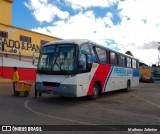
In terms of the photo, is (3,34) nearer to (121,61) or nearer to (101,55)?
(121,61)

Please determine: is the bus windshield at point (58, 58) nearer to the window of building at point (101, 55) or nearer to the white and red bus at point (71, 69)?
the white and red bus at point (71, 69)

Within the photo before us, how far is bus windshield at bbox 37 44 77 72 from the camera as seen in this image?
42.9 feet

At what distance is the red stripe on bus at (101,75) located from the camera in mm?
14770

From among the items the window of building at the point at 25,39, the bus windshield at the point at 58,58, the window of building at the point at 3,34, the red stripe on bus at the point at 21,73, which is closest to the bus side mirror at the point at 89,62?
the bus windshield at the point at 58,58

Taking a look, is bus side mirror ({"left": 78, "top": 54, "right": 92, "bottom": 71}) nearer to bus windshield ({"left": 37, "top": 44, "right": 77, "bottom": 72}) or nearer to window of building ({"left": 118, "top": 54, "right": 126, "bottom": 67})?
bus windshield ({"left": 37, "top": 44, "right": 77, "bottom": 72})

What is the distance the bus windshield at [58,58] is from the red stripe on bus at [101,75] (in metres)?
2.24

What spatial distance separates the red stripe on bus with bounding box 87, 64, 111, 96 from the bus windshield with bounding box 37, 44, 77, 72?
2242mm

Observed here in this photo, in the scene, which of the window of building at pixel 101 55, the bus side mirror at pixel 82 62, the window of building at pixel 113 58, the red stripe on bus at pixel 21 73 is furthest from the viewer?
the red stripe on bus at pixel 21 73

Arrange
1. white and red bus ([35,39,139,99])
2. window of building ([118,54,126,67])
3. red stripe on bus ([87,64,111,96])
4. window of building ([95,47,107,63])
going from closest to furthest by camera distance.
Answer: white and red bus ([35,39,139,99]) < red stripe on bus ([87,64,111,96]) < window of building ([95,47,107,63]) < window of building ([118,54,126,67])

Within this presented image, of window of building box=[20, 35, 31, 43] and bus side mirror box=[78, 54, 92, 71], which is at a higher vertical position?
window of building box=[20, 35, 31, 43]

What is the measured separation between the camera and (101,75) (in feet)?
52.8

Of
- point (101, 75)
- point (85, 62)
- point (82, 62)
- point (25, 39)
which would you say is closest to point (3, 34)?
point (25, 39)

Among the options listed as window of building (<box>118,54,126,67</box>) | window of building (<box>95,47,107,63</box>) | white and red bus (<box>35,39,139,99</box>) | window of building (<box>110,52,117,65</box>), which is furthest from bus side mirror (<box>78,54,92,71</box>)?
window of building (<box>118,54,126,67</box>)

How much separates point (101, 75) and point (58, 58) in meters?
3.72
